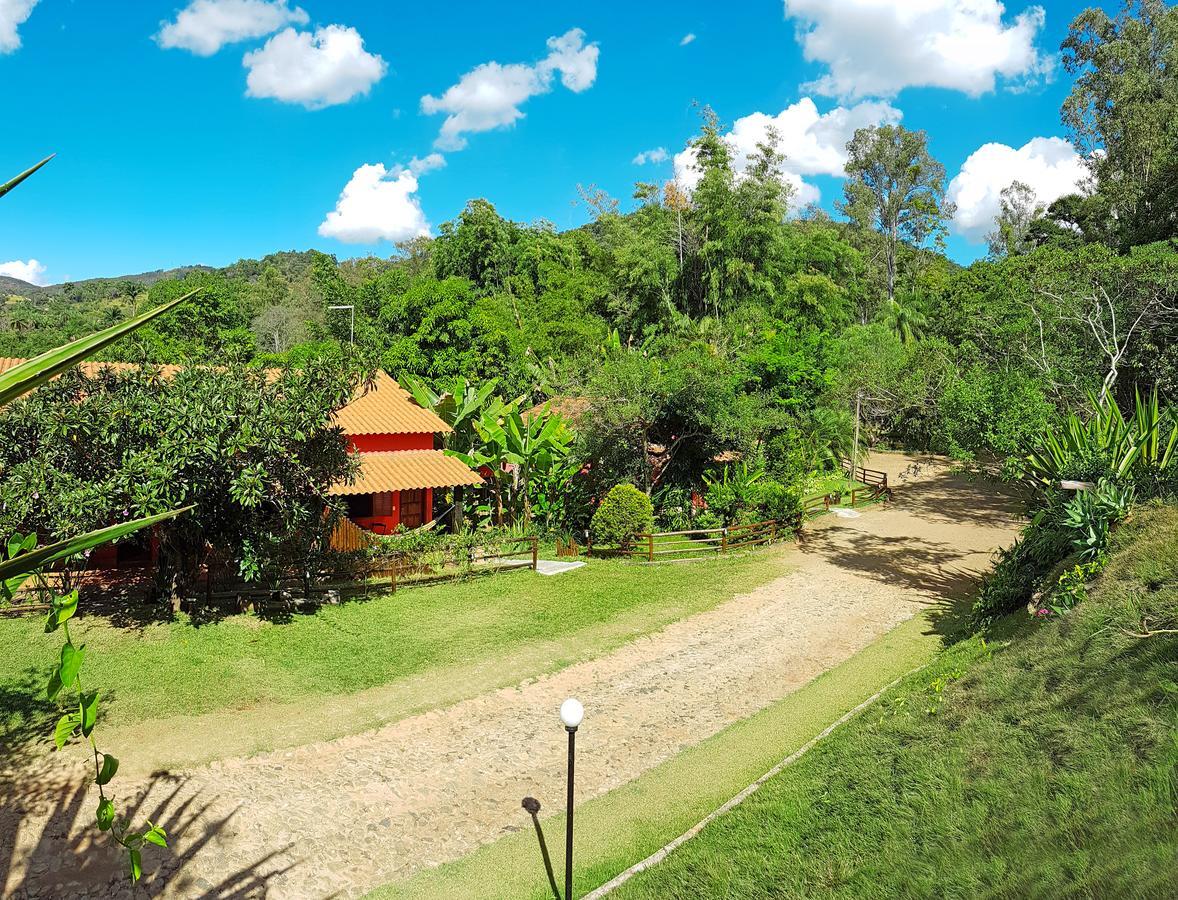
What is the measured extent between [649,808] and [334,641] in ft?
23.1

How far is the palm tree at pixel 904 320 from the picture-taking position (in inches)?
1780

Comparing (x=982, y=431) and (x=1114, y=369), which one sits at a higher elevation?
(x=1114, y=369)

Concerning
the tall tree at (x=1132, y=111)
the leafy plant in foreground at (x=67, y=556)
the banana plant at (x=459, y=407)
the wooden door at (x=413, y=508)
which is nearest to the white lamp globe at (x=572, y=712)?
the leafy plant in foreground at (x=67, y=556)

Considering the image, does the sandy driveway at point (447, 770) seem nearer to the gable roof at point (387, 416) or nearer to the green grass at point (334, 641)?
the green grass at point (334, 641)

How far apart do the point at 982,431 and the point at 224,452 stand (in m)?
14.5

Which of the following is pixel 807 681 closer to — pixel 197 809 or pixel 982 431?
pixel 982 431

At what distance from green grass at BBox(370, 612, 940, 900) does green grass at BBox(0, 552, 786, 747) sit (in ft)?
11.6

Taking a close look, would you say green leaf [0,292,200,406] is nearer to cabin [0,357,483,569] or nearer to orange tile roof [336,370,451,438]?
cabin [0,357,483,569]

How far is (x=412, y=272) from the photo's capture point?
197 ft

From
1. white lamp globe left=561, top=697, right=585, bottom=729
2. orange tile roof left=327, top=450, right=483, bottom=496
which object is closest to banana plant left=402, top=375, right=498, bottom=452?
orange tile roof left=327, top=450, right=483, bottom=496

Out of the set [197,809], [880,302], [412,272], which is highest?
[412,272]

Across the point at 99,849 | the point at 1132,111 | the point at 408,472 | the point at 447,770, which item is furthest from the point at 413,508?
the point at 1132,111

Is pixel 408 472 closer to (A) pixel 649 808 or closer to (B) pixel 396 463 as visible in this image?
(B) pixel 396 463

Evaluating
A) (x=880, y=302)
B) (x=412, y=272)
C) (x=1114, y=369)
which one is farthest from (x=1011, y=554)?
(x=412, y=272)
